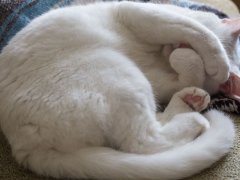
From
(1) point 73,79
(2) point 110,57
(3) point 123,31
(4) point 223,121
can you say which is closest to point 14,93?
(1) point 73,79

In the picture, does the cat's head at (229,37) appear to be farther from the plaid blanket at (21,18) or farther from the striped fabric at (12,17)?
the striped fabric at (12,17)

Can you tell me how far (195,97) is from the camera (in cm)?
134

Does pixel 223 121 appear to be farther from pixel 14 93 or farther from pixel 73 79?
pixel 14 93

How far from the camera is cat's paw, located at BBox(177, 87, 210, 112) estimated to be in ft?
4.35

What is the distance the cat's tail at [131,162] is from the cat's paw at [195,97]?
21 centimetres

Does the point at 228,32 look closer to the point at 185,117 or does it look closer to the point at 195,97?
the point at 195,97

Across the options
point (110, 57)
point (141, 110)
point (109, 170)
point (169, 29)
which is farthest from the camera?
point (169, 29)

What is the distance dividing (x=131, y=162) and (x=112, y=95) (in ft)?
0.73

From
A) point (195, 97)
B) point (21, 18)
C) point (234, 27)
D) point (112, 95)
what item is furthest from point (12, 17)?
point (234, 27)

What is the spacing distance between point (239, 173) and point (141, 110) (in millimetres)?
360

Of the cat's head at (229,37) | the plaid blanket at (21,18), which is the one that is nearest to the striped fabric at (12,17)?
the plaid blanket at (21,18)

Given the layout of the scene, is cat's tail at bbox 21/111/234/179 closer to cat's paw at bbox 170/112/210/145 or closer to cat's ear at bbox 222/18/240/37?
cat's paw at bbox 170/112/210/145

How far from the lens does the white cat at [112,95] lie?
3.55ft

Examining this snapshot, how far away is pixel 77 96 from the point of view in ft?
3.70
